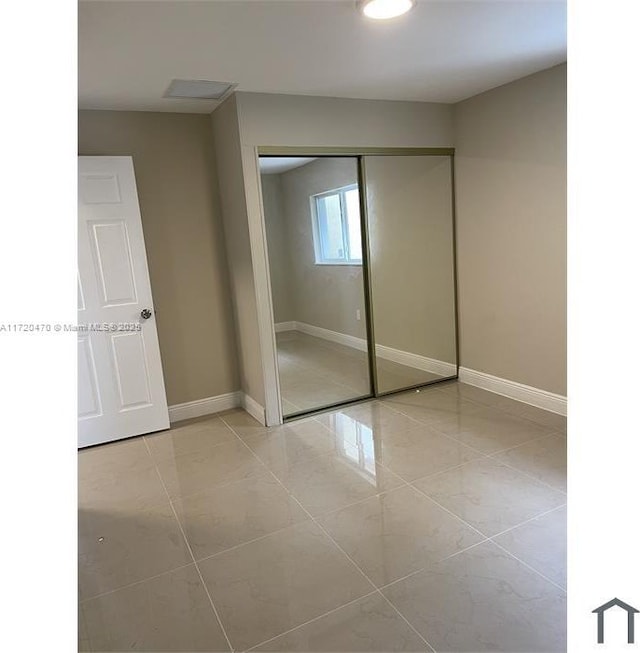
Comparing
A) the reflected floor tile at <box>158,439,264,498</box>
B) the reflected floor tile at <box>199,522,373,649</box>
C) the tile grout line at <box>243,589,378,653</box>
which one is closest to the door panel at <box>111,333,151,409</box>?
the reflected floor tile at <box>158,439,264,498</box>

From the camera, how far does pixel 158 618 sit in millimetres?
1809

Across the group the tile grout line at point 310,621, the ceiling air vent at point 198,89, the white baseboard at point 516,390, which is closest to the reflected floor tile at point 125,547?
the tile grout line at point 310,621

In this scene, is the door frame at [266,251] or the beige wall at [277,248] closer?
the door frame at [266,251]

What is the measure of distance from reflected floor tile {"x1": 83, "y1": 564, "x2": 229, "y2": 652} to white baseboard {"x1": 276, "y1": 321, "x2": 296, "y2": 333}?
5.93 ft

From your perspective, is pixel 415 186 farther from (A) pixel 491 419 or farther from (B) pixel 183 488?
(B) pixel 183 488

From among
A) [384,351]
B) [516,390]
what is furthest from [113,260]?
[516,390]

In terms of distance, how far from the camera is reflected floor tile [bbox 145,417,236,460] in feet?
10.6

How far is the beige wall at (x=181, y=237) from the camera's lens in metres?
3.34

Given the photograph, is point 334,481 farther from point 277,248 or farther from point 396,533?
point 277,248

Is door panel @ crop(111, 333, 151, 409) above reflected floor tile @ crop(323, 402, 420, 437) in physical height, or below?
above

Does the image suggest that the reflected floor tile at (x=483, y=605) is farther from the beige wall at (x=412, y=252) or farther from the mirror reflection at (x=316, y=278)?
the beige wall at (x=412, y=252)

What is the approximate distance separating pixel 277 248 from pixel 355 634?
2507 mm

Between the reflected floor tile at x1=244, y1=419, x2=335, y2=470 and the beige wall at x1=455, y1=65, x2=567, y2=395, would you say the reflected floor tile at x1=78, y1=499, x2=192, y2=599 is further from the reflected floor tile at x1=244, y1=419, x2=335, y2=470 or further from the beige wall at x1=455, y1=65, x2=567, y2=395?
the beige wall at x1=455, y1=65, x2=567, y2=395
